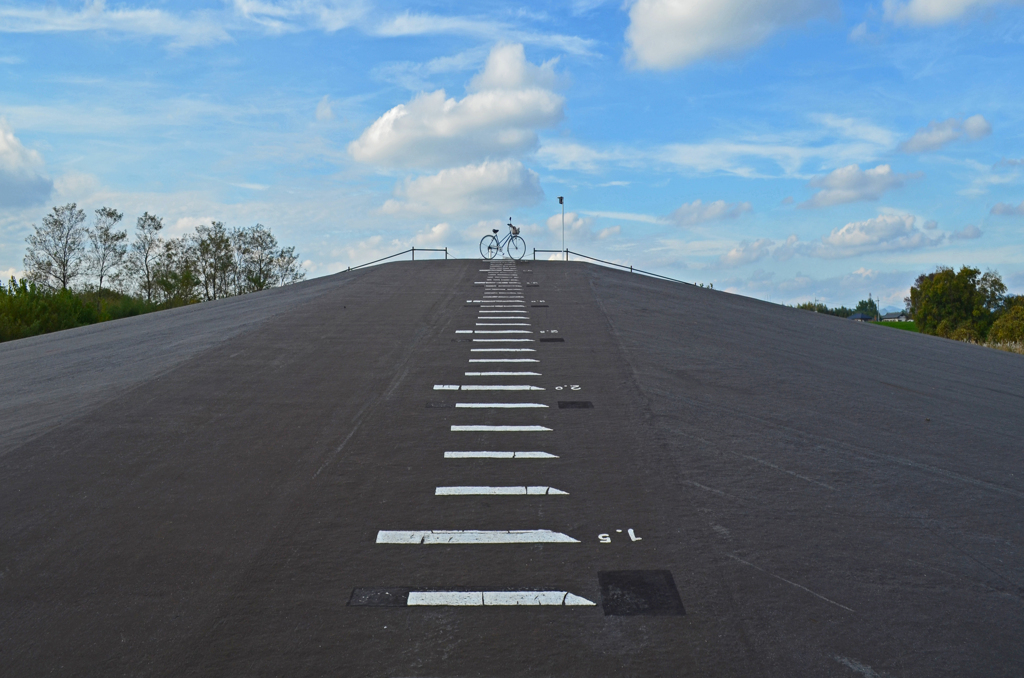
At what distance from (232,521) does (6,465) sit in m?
2.84

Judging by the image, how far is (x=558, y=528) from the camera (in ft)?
17.4

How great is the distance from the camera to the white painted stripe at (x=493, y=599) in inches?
172

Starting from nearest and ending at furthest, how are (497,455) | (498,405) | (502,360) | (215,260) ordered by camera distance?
(497,455) < (498,405) < (502,360) < (215,260)

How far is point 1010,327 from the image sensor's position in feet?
173

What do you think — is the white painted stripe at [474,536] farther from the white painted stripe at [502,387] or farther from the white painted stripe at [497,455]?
the white painted stripe at [502,387]

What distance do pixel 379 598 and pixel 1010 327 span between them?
60.8 metres

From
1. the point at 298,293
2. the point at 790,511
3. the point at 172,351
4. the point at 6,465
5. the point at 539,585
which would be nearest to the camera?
the point at 539,585

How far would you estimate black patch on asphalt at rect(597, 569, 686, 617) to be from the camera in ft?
14.1

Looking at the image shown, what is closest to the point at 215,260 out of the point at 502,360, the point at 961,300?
the point at 502,360

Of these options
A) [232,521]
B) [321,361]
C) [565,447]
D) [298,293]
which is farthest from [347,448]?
[298,293]

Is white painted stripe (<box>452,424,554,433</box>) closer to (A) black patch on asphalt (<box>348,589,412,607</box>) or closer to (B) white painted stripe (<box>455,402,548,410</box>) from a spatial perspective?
(B) white painted stripe (<box>455,402,548,410</box>)

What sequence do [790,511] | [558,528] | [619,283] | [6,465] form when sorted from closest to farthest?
[558,528]
[790,511]
[6,465]
[619,283]

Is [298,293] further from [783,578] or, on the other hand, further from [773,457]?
[783,578]

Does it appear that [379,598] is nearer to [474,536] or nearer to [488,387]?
[474,536]
